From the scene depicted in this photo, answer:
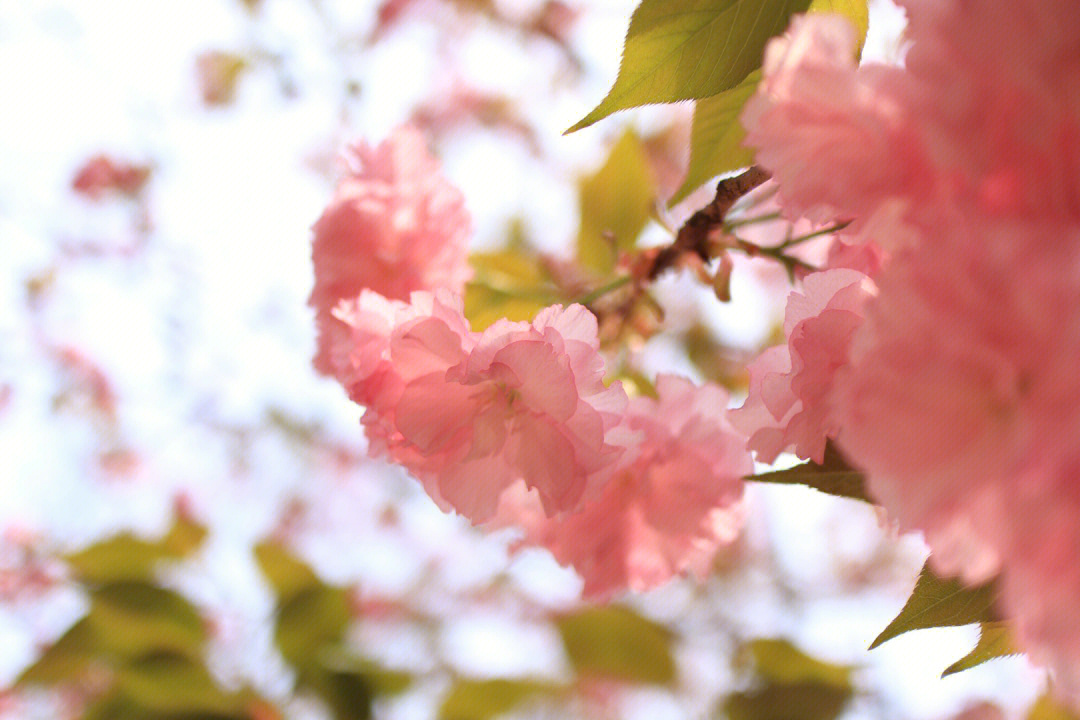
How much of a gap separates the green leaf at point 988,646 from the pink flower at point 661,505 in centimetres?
20

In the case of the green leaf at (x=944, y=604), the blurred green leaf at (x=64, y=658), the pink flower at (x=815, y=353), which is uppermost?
the blurred green leaf at (x=64, y=658)

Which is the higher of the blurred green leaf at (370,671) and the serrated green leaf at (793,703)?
the blurred green leaf at (370,671)

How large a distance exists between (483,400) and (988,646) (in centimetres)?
39

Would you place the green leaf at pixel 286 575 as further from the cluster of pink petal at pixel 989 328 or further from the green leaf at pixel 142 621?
the cluster of pink petal at pixel 989 328

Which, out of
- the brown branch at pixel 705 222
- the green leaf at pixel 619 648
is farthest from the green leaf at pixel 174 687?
the brown branch at pixel 705 222

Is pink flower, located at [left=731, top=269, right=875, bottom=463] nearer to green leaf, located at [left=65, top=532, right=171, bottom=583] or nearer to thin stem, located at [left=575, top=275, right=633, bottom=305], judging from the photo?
thin stem, located at [left=575, top=275, right=633, bottom=305]

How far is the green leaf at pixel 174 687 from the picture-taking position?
1.23 metres

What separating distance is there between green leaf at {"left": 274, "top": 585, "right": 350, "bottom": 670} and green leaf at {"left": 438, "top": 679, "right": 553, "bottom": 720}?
0.84 ft

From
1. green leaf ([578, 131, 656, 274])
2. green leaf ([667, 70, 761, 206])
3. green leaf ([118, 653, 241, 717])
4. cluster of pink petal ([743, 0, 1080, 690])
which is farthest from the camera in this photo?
green leaf ([118, 653, 241, 717])

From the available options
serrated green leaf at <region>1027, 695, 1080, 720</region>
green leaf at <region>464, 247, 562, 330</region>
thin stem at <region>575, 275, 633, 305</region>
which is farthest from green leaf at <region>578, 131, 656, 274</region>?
serrated green leaf at <region>1027, 695, 1080, 720</region>

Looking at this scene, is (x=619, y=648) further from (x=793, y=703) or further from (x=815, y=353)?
(x=815, y=353)

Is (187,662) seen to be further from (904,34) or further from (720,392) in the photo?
(904,34)

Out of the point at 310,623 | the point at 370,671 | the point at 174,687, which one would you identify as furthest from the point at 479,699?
the point at 174,687

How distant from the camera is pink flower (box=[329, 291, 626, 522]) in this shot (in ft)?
1.60
